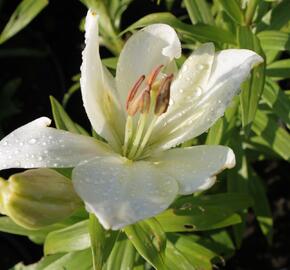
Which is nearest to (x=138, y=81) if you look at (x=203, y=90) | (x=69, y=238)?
(x=203, y=90)

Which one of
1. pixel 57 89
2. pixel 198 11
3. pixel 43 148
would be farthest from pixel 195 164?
pixel 57 89

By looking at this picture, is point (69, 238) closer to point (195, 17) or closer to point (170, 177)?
point (170, 177)

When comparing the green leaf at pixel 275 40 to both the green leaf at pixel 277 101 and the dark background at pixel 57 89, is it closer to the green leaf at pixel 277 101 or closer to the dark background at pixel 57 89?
the green leaf at pixel 277 101

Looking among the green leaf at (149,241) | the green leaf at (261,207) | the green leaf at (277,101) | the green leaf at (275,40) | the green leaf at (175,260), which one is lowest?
the green leaf at (261,207)

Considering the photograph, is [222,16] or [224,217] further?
[222,16]

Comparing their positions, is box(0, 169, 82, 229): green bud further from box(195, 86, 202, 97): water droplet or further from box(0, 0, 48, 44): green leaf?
box(0, 0, 48, 44): green leaf

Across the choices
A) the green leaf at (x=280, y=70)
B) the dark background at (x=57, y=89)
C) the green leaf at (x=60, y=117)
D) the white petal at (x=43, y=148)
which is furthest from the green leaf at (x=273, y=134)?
the dark background at (x=57, y=89)

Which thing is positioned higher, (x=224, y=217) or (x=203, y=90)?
(x=203, y=90)
